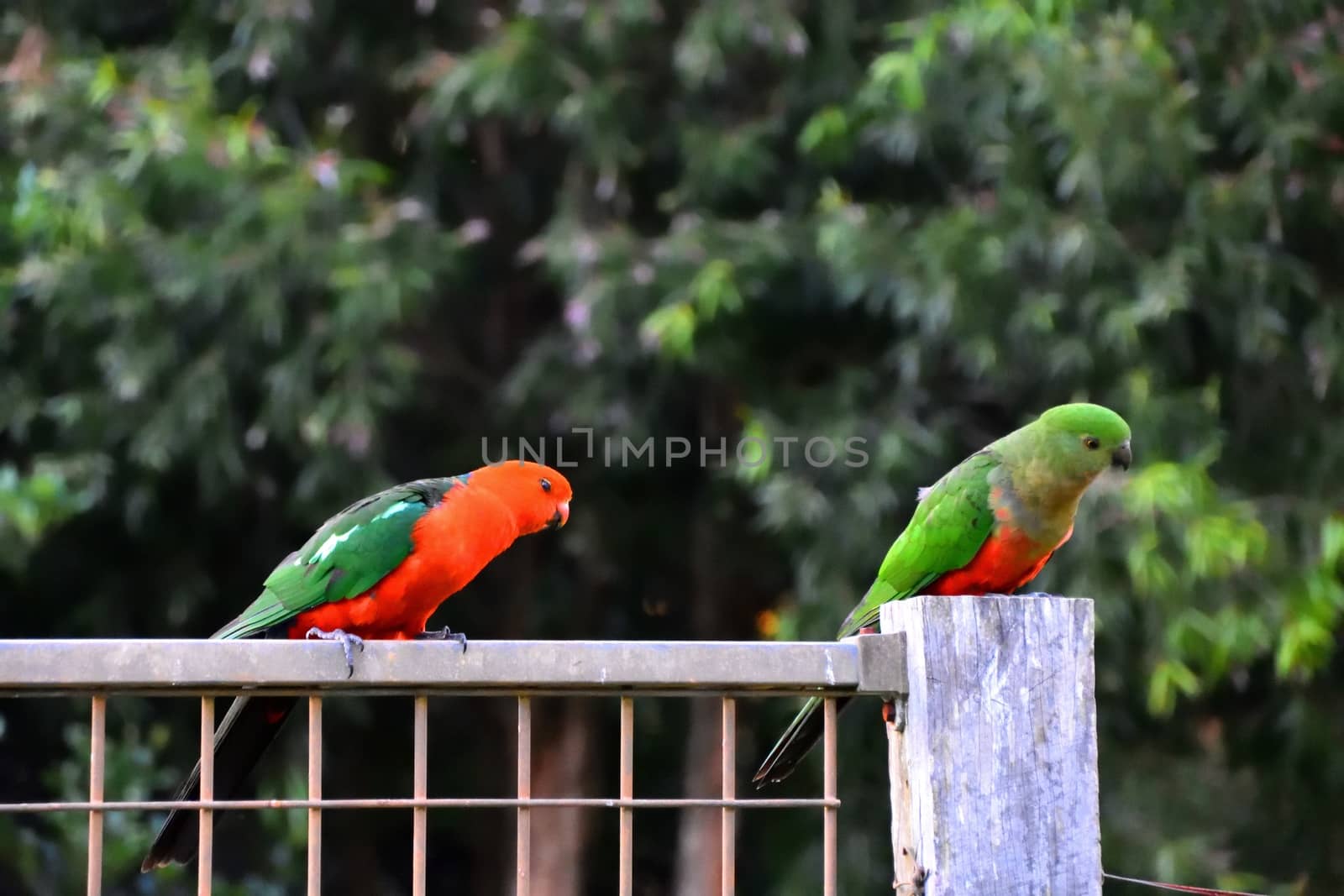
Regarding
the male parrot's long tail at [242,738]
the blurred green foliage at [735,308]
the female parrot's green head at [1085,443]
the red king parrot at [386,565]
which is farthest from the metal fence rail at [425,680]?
the blurred green foliage at [735,308]

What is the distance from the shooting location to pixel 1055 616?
2.03 m

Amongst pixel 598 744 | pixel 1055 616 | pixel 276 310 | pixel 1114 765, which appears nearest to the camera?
pixel 1055 616

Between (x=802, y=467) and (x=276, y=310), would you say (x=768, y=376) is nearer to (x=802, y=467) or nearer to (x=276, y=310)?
(x=802, y=467)

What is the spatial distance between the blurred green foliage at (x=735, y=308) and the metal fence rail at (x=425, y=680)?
305 cm

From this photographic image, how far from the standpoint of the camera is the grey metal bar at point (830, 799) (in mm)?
1975

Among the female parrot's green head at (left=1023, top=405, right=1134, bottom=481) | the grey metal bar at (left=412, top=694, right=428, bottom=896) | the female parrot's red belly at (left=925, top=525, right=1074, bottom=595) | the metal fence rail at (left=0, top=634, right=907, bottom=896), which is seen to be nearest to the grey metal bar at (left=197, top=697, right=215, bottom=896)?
the metal fence rail at (left=0, top=634, right=907, bottom=896)

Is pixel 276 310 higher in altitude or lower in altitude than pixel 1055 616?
higher

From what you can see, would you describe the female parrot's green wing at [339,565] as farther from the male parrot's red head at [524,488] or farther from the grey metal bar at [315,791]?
the grey metal bar at [315,791]

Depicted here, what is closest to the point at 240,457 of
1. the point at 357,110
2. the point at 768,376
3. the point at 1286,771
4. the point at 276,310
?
the point at 276,310

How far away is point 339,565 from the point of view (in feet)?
10.9

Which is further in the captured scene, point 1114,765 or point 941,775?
point 1114,765

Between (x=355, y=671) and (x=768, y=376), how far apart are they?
412 cm

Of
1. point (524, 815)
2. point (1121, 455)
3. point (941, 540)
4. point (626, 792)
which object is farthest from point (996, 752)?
point (1121, 455)

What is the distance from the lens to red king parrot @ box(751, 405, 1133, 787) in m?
3.50
